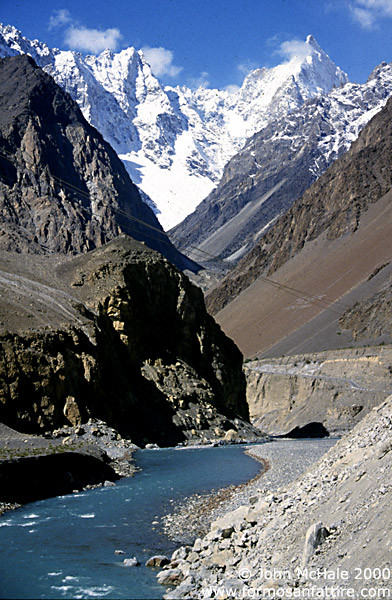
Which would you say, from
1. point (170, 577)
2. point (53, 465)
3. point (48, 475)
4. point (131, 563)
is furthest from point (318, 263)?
point (170, 577)

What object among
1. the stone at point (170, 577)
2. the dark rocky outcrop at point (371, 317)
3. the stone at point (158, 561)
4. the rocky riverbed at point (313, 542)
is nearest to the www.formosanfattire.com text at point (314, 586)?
the rocky riverbed at point (313, 542)

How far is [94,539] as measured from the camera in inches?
739

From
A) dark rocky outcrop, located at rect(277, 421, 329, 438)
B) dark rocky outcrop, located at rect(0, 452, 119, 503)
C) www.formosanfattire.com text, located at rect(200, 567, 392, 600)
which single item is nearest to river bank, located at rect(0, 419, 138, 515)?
dark rocky outcrop, located at rect(0, 452, 119, 503)

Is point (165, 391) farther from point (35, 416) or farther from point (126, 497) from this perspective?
point (126, 497)

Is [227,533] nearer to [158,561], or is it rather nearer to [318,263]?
[158,561]

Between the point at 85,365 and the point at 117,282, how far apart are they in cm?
1436

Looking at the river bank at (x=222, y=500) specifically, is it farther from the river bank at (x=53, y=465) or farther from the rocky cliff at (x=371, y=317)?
the rocky cliff at (x=371, y=317)

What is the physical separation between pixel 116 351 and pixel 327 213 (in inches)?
5477

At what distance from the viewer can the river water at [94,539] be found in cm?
1430

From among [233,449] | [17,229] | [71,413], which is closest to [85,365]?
[71,413]

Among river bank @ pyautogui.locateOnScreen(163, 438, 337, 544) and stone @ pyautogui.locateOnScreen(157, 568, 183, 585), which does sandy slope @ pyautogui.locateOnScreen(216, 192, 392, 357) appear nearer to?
river bank @ pyautogui.locateOnScreen(163, 438, 337, 544)

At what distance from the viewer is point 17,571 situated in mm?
15523

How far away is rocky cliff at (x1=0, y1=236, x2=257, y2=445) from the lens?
4044cm

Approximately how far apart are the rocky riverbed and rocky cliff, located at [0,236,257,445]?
2462 cm
